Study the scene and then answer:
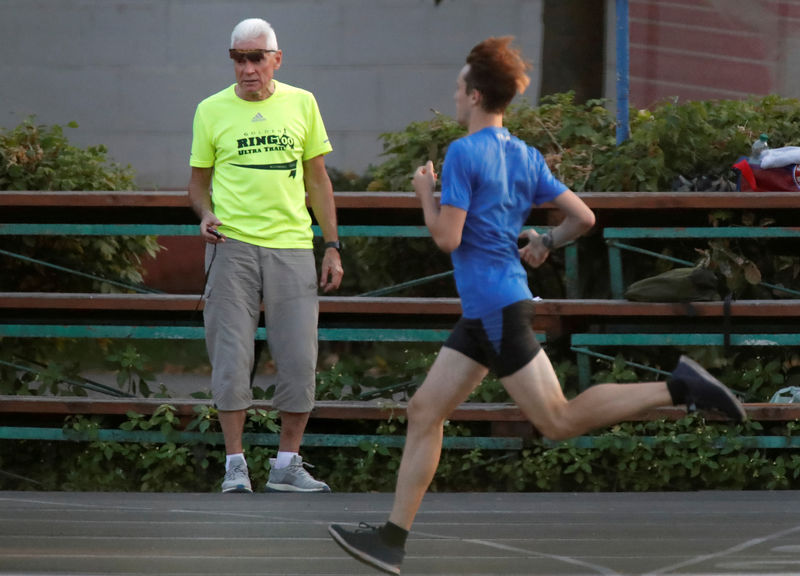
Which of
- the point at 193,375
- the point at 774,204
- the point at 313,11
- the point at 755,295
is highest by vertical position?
the point at 313,11

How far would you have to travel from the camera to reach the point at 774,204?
7898 mm

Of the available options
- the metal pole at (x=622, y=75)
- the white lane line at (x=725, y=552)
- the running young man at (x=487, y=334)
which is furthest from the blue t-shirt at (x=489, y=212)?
the metal pole at (x=622, y=75)

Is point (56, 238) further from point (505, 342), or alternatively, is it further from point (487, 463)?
point (505, 342)

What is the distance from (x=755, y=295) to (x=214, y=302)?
310 cm

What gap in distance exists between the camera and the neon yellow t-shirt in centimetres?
729

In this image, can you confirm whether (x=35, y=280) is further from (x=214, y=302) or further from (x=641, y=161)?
(x=641, y=161)

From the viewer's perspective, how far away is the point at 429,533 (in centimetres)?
632

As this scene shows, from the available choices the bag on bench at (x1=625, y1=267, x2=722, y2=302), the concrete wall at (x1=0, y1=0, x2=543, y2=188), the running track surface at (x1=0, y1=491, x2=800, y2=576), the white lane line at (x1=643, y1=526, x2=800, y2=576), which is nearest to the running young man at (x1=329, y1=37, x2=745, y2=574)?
the running track surface at (x1=0, y1=491, x2=800, y2=576)

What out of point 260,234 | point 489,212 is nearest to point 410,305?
point 260,234

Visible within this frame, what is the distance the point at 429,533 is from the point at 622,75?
358cm

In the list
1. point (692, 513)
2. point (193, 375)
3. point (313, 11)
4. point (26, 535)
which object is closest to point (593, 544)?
point (692, 513)

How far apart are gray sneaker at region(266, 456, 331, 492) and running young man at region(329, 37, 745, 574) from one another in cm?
217

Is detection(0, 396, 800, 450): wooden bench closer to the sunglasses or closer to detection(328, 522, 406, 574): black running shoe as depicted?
the sunglasses

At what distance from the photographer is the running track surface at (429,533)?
5.50 meters
